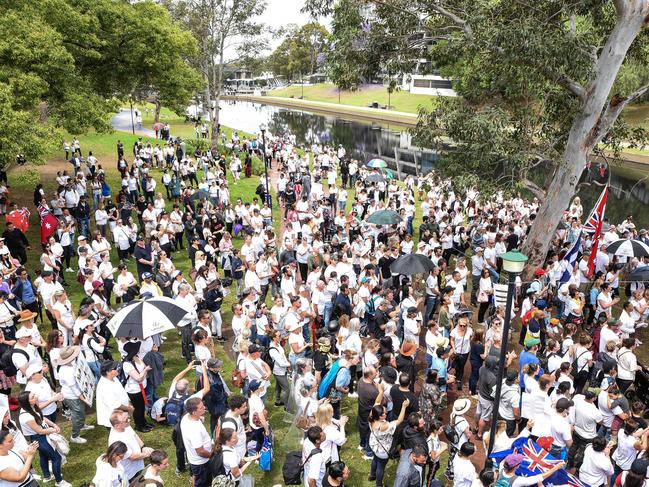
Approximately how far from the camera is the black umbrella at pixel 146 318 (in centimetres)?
734

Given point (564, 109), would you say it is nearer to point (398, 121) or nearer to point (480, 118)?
A: point (480, 118)

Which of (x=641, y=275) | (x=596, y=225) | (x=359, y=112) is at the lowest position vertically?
(x=641, y=275)

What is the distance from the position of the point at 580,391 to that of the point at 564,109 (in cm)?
990

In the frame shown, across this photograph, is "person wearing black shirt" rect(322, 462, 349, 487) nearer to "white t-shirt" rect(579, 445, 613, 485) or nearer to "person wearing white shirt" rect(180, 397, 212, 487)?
"person wearing white shirt" rect(180, 397, 212, 487)

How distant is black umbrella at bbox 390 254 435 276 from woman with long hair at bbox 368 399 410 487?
4.55 meters

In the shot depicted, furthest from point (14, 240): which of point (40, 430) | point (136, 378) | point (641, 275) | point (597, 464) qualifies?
point (641, 275)

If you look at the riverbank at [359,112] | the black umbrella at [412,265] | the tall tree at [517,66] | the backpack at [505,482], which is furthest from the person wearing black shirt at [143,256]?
the riverbank at [359,112]

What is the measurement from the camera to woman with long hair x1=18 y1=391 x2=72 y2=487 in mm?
6000

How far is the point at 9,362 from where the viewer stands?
735 cm

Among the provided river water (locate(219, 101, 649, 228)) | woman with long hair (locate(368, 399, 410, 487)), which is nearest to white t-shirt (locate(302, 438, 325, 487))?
woman with long hair (locate(368, 399, 410, 487))

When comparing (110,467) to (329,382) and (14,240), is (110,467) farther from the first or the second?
(14,240)

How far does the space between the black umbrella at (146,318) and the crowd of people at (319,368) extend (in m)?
0.36

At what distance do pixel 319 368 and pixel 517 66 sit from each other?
992cm

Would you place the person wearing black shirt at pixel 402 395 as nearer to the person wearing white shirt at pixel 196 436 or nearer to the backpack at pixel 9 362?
the person wearing white shirt at pixel 196 436
